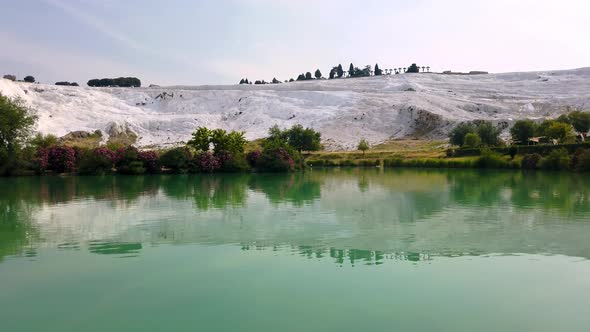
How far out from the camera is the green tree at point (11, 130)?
46062 mm

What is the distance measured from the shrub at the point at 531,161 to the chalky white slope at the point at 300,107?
27220 millimetres

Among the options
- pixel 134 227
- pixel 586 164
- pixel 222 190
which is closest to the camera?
pixel 134 227

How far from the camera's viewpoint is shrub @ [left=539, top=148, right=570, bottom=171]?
154ft

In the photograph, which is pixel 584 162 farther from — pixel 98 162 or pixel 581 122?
pixel 98 162

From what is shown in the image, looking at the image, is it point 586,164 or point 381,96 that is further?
point 381,96

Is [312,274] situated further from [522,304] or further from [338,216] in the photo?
[338,216]

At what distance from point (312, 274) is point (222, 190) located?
72.9 ft

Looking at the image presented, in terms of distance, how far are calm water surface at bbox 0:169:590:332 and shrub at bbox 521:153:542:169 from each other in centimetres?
2934

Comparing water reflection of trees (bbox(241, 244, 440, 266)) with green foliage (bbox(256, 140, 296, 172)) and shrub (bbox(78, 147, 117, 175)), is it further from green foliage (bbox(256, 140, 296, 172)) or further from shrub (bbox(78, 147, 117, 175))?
shrub (bbox(78, 147, 117, 175))

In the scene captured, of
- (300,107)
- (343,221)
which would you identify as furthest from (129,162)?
(300,107)

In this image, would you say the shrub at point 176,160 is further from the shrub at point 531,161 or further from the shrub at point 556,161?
the shrub at point 556,161

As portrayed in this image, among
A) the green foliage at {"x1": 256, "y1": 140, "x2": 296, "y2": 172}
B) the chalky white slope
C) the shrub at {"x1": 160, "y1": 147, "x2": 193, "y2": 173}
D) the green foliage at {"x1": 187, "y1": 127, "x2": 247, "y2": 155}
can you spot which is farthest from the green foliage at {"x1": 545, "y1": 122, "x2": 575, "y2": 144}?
the shrub at {"x1": 160, "y1": 147, "x2": 193, "y2": 173}

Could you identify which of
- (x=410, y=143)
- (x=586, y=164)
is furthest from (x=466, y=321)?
(x=410, y=143)

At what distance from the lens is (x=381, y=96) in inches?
4016
